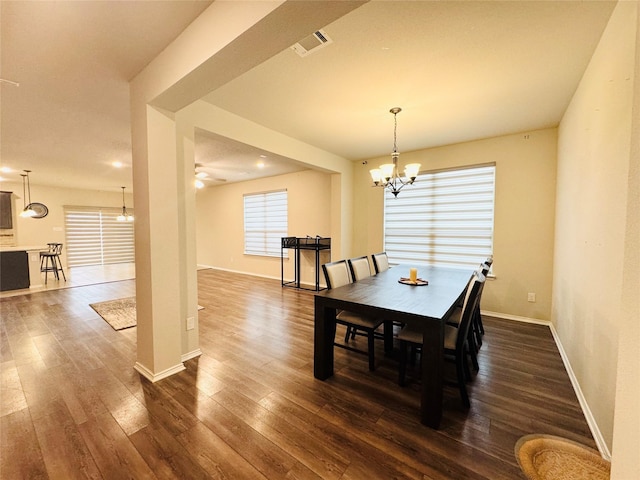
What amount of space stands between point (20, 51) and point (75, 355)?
2.72 metres

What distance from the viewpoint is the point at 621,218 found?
1.45 meters

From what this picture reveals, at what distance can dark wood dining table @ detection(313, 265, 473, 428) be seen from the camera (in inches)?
67.4

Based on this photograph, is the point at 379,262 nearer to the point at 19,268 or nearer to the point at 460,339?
the point at 460,339

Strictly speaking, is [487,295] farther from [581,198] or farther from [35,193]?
[35,193]

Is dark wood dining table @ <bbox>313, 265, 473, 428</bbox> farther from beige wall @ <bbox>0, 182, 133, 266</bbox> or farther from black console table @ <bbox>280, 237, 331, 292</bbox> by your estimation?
beige wall @ <bbox>0, 182, 133, 266</bbox>

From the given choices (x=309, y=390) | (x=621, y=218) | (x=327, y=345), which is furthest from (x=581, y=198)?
(x=309, y=390)

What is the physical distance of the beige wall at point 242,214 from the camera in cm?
568

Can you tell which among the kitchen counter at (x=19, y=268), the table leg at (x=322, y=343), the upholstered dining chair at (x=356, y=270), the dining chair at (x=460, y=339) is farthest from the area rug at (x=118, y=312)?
the dining chair at (x=460, y=339)

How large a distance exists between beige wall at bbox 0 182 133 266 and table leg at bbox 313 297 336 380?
8913 millimetres

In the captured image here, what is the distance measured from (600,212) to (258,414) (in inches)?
110

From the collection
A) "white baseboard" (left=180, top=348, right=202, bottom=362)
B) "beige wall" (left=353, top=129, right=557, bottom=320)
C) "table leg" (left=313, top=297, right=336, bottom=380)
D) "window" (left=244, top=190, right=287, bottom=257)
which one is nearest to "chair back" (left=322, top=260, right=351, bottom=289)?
"table leg" (left=313, top=297, right=336, bottom=380)

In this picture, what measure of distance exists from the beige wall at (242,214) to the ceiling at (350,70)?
1.87 meters

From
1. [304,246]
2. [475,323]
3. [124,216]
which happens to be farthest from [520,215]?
[124,216]

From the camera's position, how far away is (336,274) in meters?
2.79
